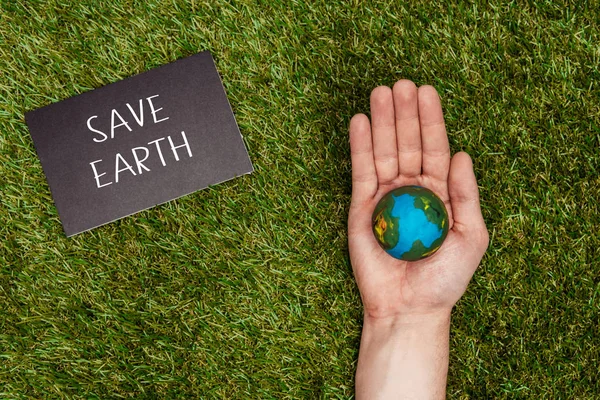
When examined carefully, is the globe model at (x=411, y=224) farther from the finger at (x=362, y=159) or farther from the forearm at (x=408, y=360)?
the forearm at (x=408, y=360)

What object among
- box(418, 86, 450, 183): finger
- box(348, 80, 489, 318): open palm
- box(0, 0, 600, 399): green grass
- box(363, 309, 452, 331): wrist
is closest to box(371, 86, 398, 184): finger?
box(348, 80, 489, 318): open palm

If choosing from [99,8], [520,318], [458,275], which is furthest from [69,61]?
[520,318]

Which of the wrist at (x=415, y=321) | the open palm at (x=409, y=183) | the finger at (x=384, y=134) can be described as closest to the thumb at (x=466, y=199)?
the open palm at (x=409, y=183)

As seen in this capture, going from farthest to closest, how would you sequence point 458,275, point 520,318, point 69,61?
point 69,61
point 520,318
point 458,275

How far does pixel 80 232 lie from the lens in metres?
2.83

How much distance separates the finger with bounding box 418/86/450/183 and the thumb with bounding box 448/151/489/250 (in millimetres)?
87

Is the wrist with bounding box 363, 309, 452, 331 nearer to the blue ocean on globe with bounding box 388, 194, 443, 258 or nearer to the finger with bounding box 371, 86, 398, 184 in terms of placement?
the blue ocean on globe with bounding box 388, 194, 443, 258

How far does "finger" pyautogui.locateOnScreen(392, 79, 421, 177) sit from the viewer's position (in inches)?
99.3

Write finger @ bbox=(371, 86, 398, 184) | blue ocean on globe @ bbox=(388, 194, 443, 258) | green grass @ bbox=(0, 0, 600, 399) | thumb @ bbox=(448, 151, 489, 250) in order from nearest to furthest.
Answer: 1. blue ocean on globe @ bbox=(388, 194, 443, 258)
2. thumb @ bbox=(448, 151, 489, 250)
3. finger @ bbox=(371, 86, 398, 184)
4. green grass @ bbox=(0, 0, 600, 399)

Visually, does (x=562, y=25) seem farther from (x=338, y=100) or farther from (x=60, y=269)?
(x=60, y=269)

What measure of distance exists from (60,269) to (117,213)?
42 cm

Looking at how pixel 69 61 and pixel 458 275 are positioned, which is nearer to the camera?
pixel 458 275

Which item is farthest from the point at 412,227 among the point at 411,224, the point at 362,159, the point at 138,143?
the point at 138,143

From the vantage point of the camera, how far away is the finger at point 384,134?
2545mm
